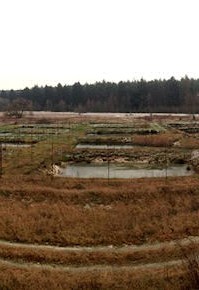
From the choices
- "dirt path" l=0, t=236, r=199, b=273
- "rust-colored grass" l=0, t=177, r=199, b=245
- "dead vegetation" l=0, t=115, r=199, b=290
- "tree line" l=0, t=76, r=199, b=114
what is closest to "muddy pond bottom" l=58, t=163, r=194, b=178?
"dead vegetation" l=0, t=115, r=199, b=290

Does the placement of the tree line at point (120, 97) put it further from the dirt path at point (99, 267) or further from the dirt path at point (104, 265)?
the dirt path at point (99, 267)

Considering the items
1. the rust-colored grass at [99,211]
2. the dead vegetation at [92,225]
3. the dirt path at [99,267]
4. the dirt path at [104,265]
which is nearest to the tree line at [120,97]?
the dead vegetation at [92,225]

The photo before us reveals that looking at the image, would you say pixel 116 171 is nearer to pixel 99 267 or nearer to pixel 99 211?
pixel 99 211

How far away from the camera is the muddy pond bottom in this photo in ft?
89.9

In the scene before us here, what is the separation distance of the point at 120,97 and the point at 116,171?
274ft

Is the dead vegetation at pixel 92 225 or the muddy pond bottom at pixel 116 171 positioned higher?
the muddy pond bottom at pixel 116 171

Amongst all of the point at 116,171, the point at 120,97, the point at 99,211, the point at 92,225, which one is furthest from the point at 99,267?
the point at 120,97

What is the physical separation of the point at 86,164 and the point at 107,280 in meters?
19.8

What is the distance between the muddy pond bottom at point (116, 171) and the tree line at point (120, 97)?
195 feet

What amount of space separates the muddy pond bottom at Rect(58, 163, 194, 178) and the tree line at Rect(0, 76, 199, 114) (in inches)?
2339

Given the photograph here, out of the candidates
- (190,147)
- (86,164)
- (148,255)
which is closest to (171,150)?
(190,147)

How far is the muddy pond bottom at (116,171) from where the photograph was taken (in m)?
27.4

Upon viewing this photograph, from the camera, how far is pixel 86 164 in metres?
32.0

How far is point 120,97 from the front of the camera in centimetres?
11112
